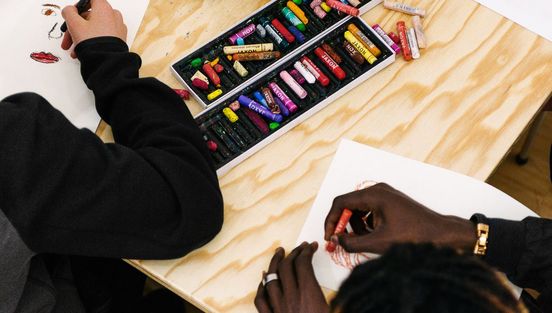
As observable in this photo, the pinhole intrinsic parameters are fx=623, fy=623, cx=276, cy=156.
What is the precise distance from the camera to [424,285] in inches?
22.4

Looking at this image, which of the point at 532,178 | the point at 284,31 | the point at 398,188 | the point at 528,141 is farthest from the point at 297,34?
the point at 532,178

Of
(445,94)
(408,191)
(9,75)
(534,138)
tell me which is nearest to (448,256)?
(408,191)

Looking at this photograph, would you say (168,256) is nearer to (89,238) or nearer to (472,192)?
(89,238)

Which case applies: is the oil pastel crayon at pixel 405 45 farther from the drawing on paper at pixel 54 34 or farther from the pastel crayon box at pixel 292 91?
the drawing on paper at pixel 54 34

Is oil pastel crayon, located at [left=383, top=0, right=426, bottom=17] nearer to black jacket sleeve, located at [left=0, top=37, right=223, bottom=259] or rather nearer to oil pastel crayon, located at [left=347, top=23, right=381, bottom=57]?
oil pastel crayon, located at [left=347, top=23, right=381, bottom=57]

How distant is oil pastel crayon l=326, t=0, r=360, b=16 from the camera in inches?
41.1

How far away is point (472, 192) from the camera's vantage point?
3.07 feet

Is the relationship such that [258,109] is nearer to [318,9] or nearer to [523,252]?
[318,9]

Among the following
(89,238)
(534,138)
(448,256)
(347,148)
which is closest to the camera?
(448,256)

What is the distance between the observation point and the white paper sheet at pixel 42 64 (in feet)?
3.44

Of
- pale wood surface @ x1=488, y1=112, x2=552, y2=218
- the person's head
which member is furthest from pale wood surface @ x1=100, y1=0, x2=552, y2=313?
pale wood surface @ x1=488, y1=112, x2=552, y2=218

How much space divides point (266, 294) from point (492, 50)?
0.55 meters

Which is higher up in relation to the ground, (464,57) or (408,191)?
(464,57)

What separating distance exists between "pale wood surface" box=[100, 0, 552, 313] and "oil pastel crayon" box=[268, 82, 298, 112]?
0.03m
